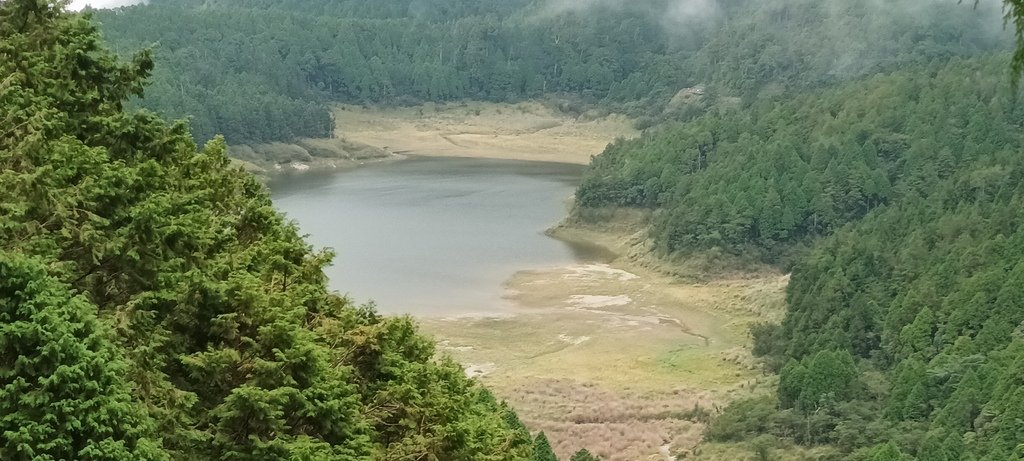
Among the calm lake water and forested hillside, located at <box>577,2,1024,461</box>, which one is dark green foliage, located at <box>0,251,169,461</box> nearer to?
forested hillside, located at <box>577,2,1024,461</box>

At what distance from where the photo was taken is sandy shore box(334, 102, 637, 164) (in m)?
139

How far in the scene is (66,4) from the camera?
16375mm

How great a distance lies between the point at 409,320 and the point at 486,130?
456ft

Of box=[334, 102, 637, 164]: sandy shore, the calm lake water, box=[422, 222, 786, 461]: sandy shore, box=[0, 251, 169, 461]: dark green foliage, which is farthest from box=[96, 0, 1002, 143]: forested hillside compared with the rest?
box=[0, 251, 169, 461]: dark green foliage

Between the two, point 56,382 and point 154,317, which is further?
point 154,317

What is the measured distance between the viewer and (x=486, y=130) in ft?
509

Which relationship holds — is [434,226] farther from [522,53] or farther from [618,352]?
[522,53]

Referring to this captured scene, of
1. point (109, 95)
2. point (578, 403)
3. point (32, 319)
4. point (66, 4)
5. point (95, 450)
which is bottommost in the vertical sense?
point (578, 403)

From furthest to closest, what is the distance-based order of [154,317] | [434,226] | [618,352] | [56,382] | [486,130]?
1. [486,130]
2. [434,226]
3. [618,352]
4. [154,317]
5. [56,382]

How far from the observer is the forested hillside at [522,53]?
13562 centimetres

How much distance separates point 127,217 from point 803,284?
172 feet

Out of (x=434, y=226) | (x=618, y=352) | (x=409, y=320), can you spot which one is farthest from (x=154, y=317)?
(x=434, y=226)

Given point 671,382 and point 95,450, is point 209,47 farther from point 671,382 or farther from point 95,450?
point 95,450

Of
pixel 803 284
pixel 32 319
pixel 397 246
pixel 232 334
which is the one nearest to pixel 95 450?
pixel 32 319
